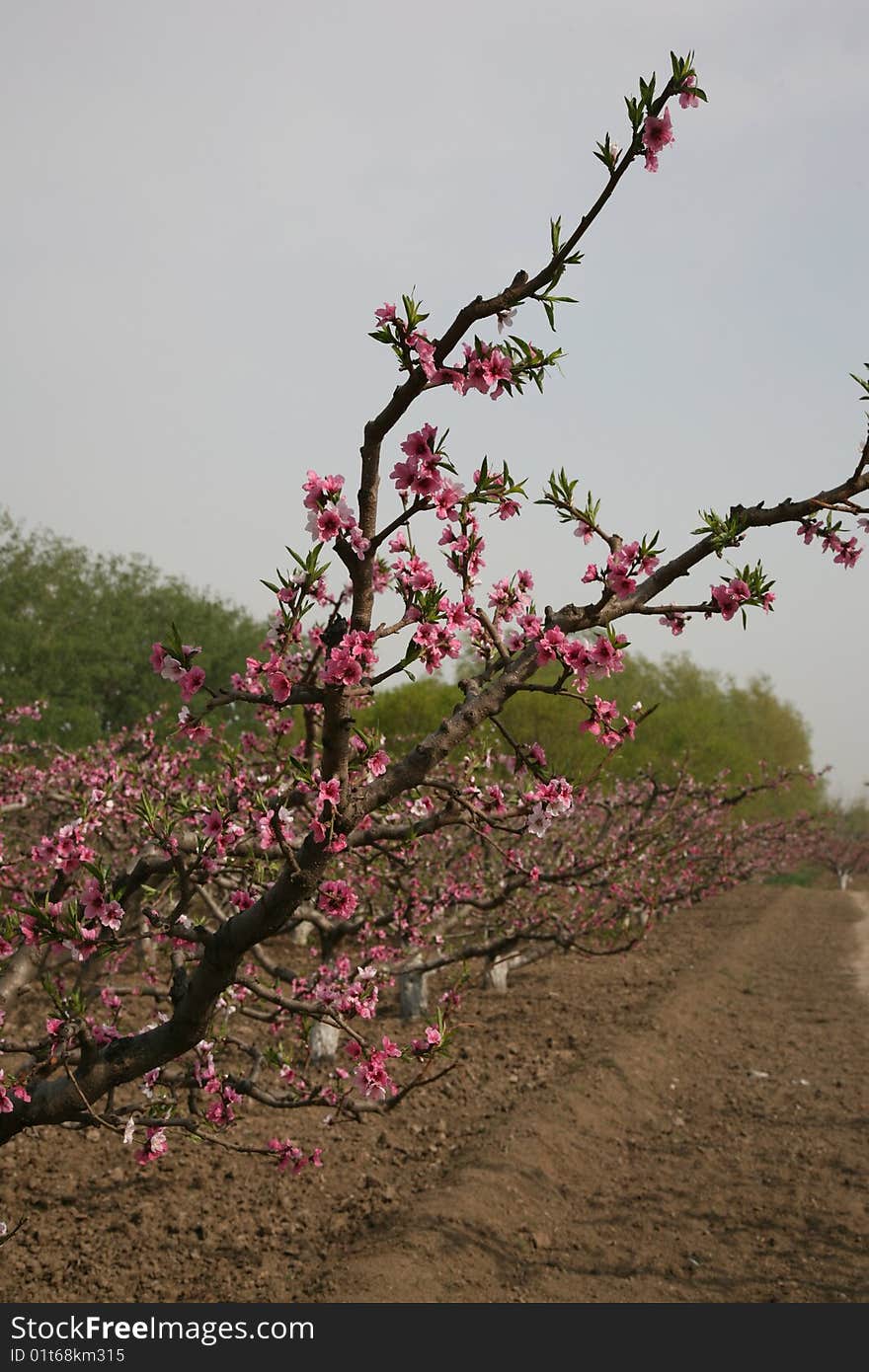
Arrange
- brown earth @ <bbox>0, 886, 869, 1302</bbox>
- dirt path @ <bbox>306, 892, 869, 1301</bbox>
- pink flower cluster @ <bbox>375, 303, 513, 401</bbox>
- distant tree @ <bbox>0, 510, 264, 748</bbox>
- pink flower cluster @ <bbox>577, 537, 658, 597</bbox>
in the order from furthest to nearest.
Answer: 1. distant tree @ <bbox>0, 510, 264, 748</bbox>
2. dirt path @ <bbox>306, 892, 869, 1301</bbox>
3. brown earth @ <bbox>0, 886, 869, 1302</bbox>
4. pink flower cluster @ <bbox>577, 537, 658, 597</bbox>
5. pink flower cluster @ <bbox>375, 303, 513, 401</bbox>

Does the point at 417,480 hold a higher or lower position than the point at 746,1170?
higher

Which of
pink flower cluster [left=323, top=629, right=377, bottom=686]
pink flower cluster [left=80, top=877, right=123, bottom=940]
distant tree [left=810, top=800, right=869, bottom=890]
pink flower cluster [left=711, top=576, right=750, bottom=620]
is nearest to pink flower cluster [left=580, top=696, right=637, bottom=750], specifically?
pink flower cluster [left=711, top=576, right=750, bottom=620]

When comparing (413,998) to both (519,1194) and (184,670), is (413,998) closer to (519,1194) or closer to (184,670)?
(519,1194)

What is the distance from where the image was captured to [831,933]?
23.1m

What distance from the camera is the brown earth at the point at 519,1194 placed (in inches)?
216

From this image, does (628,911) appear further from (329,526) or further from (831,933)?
(831,933)

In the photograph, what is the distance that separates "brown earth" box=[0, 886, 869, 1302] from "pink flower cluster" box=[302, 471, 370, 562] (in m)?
4.12

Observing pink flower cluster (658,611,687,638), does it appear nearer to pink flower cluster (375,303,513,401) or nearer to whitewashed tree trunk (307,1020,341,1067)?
pink flower cluster (375,303,513,401)

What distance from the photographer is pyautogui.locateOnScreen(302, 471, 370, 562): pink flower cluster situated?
9.68ft

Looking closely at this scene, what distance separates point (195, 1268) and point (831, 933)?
20769 mm

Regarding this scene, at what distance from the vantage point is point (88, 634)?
3172 centimetres

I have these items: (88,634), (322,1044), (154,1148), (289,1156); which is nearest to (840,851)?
(88,634)

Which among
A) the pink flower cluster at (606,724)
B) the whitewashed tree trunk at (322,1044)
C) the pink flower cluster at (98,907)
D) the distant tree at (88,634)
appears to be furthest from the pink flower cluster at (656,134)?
the distant tree at (88,634)
